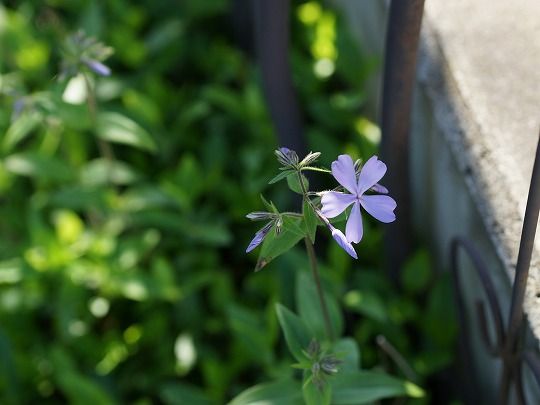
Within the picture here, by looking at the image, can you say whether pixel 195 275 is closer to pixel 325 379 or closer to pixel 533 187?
pixel 325 379

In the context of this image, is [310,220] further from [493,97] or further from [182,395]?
[182,395]

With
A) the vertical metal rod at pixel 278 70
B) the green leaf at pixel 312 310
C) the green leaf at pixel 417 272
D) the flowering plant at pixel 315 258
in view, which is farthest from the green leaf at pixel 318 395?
the vertical metal rod at pixel 278 70

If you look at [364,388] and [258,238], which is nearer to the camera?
[258,238]

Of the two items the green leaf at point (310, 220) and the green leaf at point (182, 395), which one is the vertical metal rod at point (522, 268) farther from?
the green leaf at point (182, 395)

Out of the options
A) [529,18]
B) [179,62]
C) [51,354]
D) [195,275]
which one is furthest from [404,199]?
[179,62]

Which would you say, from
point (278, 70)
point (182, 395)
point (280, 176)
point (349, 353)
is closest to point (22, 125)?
point (278, 70)
